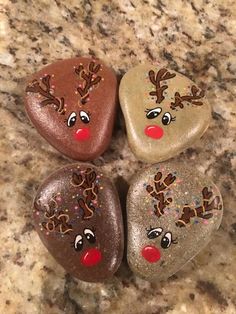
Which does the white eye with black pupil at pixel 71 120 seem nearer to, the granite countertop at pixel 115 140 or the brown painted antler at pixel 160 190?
the granite countertop at pixel 115 140

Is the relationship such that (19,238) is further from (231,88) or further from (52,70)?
(231,88)

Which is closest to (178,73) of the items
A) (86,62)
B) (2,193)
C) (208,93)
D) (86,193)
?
(208,93)

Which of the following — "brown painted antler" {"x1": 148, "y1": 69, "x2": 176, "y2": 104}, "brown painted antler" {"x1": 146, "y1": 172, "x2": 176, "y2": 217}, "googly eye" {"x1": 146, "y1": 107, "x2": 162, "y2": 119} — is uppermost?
"brown painted antler" {"x1": 148, "y1": 69, "x2": 176, "y2": 104}

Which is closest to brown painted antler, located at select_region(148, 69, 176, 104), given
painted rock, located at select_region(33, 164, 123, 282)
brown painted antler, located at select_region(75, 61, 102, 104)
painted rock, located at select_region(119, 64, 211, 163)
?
painted rock, located at select_region(119, 64, 211, 163)

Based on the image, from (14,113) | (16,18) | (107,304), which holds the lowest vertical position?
(107,304)

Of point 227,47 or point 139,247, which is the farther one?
point 227,47

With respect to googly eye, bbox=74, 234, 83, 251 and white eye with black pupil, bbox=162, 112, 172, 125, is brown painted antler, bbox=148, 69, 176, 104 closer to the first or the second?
white eye with black pupil, bbox=162, 112, 172, 125

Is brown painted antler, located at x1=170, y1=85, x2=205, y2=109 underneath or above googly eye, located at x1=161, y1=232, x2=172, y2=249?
above
